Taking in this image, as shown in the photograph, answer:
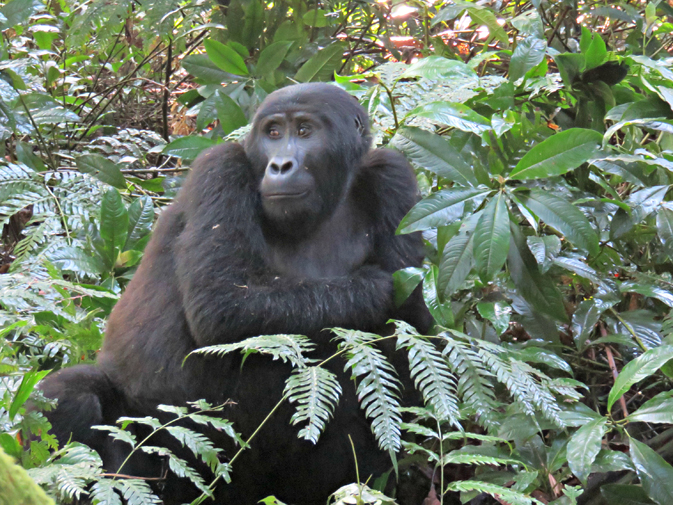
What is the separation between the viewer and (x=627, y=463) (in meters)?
2.07

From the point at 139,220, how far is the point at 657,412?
112 inches

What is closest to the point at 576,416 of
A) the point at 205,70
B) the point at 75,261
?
the point at 75,261

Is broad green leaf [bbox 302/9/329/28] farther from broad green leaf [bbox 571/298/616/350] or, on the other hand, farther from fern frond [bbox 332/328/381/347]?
fern frond [bbox 332/328/381/347]

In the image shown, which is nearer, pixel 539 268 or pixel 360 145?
pixel 539 268

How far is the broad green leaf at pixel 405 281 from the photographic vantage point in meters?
2.63

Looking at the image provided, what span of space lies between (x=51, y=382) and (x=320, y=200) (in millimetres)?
1334

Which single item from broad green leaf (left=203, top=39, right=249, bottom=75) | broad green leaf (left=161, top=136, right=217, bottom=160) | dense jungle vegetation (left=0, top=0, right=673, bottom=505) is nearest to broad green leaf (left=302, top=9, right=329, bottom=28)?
dense jungle vegetation (left=0, top=0, right=673, bottom=505)

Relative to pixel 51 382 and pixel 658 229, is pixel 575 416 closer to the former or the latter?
pixel 658 229

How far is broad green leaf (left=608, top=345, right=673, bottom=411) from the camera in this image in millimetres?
2006

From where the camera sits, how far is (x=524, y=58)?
3055mm

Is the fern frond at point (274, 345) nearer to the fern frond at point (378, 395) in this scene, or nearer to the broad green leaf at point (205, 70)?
the fern frond at point (378, 395)

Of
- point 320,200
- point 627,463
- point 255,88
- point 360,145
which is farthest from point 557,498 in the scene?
point 255,88

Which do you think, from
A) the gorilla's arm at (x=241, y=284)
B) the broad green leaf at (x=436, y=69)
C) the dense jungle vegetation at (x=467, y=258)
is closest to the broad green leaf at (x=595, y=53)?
the dense jungle vegetation at (x=467, y=258)

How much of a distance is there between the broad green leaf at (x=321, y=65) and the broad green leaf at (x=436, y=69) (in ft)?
4.99
